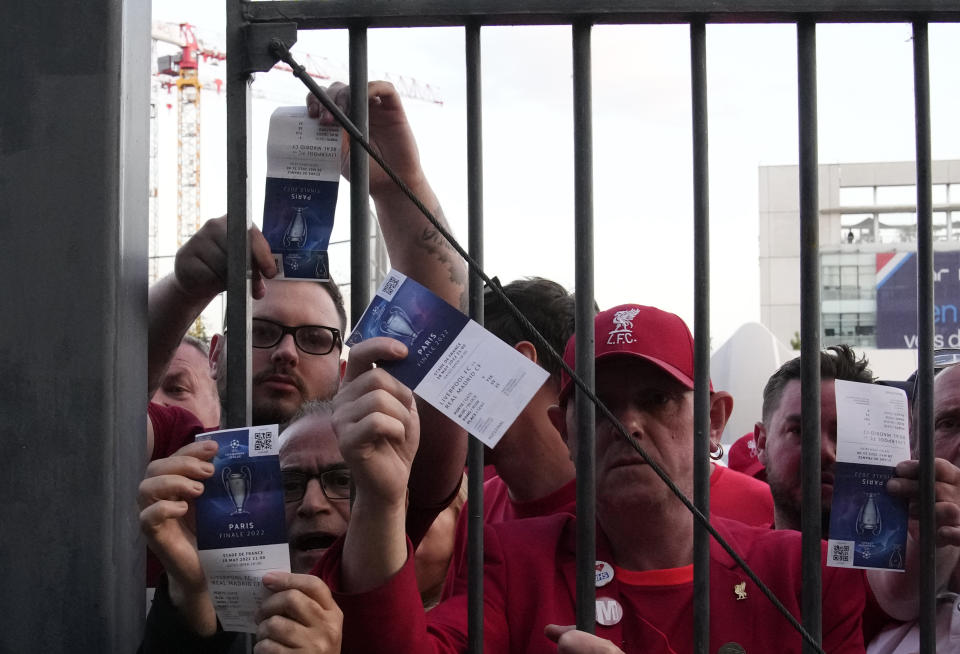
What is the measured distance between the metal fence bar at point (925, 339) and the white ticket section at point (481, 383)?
570 millimetres

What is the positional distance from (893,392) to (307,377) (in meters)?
1.58

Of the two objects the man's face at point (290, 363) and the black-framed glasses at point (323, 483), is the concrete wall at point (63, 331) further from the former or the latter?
the man's face at point (290, 363)

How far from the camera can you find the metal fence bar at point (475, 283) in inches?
56.0

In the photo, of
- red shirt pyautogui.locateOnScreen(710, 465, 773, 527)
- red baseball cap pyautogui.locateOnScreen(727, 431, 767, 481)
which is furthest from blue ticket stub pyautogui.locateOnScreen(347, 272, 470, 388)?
red baseball cap pyautogui.locateOnScreen(727, 431, 767, 481)

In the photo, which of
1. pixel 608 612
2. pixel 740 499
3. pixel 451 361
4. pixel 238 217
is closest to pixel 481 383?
pixel 451 361

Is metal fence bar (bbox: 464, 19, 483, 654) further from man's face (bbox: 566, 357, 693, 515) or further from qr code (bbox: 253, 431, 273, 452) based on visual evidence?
man's face (bbox: 566, 357, 693, 515)

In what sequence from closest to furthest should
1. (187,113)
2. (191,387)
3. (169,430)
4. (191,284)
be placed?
(191,284)
(169,430)
(191,387)
(187,113)

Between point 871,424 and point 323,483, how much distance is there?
122 cm

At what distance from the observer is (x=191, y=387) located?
3.93 metres

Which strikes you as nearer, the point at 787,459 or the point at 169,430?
the point at 169,430

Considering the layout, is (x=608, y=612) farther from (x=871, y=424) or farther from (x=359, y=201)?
(x=359, y=201)

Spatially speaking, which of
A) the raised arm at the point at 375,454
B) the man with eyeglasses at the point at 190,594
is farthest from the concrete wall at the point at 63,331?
the raised arm at the point at 375,454

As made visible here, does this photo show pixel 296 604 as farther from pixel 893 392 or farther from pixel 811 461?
pixel 893 392

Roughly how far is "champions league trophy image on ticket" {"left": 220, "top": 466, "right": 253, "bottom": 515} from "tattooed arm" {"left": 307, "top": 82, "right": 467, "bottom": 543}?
1.70 feet
